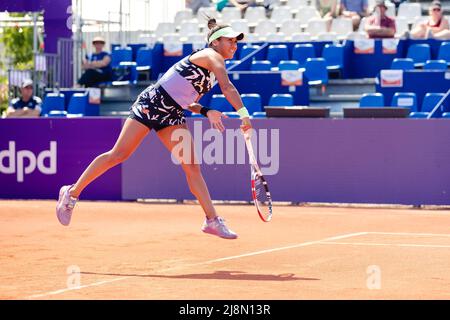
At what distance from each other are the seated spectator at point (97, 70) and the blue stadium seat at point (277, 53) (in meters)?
3.37

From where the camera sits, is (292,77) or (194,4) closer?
(292,77)

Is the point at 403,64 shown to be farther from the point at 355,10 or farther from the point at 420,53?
the point at 355,10

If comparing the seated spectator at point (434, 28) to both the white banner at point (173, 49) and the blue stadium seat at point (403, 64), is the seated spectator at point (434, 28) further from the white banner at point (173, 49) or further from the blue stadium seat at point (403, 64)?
the white banner at point (173, 49)

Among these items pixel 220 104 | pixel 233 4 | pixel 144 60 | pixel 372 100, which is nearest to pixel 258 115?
pixel 220 104

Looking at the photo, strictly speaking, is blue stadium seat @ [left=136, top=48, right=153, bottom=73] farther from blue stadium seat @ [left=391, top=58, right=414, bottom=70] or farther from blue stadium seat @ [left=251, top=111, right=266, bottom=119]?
blue stadium seat @ [left=391, top=58, right=414, bottom=70]

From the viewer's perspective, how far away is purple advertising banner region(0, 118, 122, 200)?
57.6ft

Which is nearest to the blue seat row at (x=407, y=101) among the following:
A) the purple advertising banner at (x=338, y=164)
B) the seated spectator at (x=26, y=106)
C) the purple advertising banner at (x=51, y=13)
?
the purple advertising banner at (x=338, y=164)

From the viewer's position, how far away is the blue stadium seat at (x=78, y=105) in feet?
67.0

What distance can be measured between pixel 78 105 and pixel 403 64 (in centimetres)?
622

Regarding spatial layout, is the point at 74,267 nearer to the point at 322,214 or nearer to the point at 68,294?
the point at 68,294

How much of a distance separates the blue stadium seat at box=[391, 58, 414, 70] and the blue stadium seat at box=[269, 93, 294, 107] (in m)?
2.38

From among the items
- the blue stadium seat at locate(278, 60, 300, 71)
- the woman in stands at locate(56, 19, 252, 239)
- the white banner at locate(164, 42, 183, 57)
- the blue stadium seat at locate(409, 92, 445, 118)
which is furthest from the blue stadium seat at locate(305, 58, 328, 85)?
the woman in stands at locate(56, 19, 252, 239)

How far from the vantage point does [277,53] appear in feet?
70.3

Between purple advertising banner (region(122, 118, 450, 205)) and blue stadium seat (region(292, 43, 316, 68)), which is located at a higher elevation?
blue stadium seat (region(292, 43, 316, 68))
